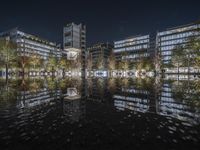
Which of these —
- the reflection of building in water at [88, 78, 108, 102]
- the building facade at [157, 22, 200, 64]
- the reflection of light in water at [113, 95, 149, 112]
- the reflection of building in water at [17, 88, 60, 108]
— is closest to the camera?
the reflection of light in water at [113, 95, 149, 112]

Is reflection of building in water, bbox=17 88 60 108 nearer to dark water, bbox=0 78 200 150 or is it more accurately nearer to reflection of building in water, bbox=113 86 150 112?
dark water, bbox=0 78 200 150

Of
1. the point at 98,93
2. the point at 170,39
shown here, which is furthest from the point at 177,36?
the point at 98,93

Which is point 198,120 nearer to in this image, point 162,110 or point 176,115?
point 176,115

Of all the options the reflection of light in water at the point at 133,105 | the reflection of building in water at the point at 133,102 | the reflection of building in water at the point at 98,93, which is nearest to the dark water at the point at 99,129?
the reflection of light in water at the point at 133,105

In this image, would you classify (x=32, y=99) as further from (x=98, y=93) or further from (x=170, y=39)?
(x=170, y=39)

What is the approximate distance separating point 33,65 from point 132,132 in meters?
143

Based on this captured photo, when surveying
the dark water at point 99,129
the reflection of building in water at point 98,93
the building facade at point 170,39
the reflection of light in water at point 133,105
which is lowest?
the dark water at point 99,129

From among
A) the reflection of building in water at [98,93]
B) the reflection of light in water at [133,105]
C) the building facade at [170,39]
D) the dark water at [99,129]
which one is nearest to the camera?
the dark water at [99,129]

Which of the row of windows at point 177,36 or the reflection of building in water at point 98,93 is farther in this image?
the row of windows at point 177,36

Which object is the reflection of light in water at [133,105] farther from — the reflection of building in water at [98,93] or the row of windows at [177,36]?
the row of windows at [177,36]

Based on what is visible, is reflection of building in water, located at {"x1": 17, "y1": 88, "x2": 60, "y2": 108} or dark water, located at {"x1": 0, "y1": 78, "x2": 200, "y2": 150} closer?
dark water, located at {"x1": 0, "y1": 78, "x2": 200, "y2": 150}

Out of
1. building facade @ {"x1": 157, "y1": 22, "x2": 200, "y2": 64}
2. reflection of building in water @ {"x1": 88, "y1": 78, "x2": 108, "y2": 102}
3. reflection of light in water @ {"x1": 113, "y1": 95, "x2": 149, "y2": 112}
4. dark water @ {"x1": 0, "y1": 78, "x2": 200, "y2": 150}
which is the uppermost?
building facade @ {"x1": 157, "y1": 22, "x2": 200, "y2": 64}

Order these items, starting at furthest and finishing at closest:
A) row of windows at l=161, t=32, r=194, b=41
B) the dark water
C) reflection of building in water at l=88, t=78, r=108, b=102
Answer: row of windows at l=161, t=32, r=194, b=41 < reflection of building in water at l=88, t=78, r=108, b=102 < the dark water

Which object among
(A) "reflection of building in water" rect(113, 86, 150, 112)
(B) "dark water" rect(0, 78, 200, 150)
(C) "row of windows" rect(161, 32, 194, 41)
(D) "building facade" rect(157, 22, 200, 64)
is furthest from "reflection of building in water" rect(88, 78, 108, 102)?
(C) "row of windows" rect(161, 32, 194, 41)
